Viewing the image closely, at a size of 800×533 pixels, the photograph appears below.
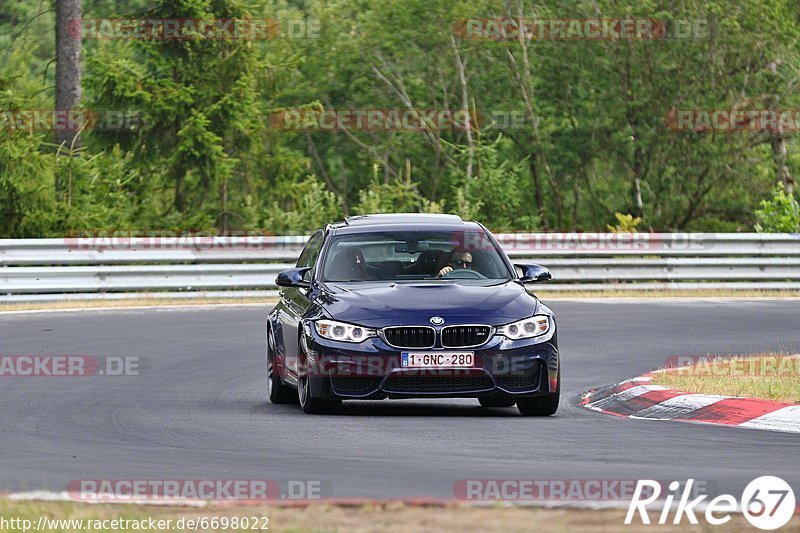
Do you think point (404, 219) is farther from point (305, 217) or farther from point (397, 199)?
point (397, 199)

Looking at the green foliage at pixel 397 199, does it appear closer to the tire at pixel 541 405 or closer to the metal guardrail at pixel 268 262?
the metal guardrail at pixel 268 262

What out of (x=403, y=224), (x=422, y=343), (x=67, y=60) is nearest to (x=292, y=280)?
(x=403, y=224)

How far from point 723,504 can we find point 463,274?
585 centimetres

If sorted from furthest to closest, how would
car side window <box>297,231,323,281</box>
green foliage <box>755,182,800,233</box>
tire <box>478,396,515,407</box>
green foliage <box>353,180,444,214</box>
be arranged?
green foliage <box>353,180,444,214</box>, green foliage <box>755,182,800,233</box>, car side window <box>297,231,323,281</box>, tire <box>478,396,515,407</box>

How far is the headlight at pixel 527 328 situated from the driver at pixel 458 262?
4.01ft

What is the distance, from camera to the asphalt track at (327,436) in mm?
8742

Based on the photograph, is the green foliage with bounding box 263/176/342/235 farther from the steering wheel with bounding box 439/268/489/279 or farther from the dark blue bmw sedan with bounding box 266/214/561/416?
the dark blue bmw sedan with bounding box 266/214/561/416

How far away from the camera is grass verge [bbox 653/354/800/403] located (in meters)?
12.8

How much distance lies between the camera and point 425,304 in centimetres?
1201

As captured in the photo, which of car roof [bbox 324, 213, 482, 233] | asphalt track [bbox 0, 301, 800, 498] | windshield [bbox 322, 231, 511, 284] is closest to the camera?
asphalt track [bbox 0, 301, 800, 498]

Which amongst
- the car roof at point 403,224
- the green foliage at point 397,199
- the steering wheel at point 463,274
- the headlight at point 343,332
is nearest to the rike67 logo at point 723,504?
the headlight at point 343,332

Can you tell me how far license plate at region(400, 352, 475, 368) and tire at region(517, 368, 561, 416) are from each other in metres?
0.60

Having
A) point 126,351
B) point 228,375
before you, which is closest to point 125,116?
point 126,351

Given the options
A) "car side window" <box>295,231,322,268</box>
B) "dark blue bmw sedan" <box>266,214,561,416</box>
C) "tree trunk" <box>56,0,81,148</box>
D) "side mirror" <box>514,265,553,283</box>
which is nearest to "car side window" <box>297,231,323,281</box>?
"car side window" <box>295,231,322,268</box>
